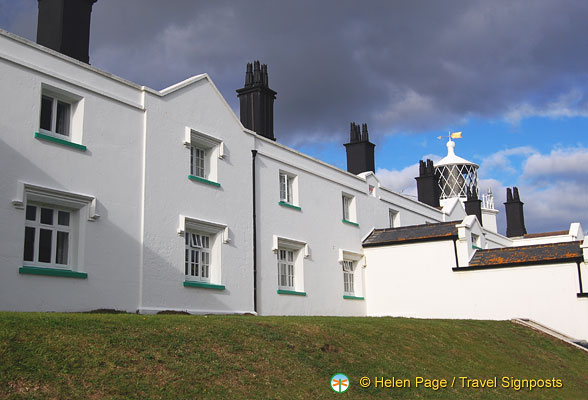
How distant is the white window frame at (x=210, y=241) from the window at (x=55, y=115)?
4.26 metres

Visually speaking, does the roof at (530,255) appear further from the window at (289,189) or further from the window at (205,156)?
the window at (205,156)

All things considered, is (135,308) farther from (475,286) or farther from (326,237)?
(475,286)

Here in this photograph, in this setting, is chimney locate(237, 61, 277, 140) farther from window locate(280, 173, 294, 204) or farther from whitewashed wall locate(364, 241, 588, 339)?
whitewashed wall locate(364, 241, 588, 339)

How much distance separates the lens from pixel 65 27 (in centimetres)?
1703

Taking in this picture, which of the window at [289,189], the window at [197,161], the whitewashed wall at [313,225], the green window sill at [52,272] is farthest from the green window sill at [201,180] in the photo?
the green window sill at [52,272]

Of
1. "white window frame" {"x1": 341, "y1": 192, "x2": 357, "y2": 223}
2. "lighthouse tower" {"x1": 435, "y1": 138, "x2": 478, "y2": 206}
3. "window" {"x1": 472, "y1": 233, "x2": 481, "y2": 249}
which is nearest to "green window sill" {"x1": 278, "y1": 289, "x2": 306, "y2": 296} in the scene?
"white window frame" {"x1": 341, "y1": 192, "x2": 357, "y2": 223}

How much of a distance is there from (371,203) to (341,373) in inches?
728

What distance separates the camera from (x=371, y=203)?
29.7 meters

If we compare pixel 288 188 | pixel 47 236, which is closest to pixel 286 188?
pixel 288 188

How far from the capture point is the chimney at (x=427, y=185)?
39188 millimetres

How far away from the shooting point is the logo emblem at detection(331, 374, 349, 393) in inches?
430

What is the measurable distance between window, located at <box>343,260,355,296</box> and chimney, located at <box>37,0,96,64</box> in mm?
14226

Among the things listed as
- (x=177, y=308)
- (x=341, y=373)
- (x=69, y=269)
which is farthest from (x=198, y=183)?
(x=341, y=373)

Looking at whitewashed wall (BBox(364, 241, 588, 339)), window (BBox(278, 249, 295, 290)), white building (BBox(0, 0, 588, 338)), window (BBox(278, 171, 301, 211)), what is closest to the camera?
white building (BBox(0, 0, 588, 338))
